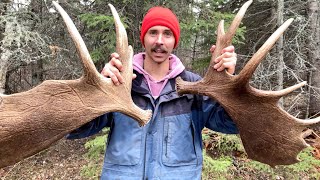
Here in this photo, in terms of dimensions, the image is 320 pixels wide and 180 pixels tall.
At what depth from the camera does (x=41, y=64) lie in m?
10.0

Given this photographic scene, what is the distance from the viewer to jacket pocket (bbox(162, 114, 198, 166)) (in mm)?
2471

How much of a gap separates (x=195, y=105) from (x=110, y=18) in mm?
4580

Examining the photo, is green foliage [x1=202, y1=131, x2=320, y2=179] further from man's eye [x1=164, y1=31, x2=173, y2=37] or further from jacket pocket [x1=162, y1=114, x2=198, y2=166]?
man's eye [x1=164, y1=31, x2=173, y2=37]

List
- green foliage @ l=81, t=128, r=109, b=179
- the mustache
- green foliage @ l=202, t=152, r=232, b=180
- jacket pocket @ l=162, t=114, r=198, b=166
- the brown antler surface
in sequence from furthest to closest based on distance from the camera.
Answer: green foliage @ l=81, t=128, r=109, b=179 < green foliage @ l=202, t=152, r=232, b=180 < the mustache < jacket pocket @ l=162, t=114, r=198, b=166 < the brown antler surface

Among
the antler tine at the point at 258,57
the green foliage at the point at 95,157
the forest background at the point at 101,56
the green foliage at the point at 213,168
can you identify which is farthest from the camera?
the forest background at the point at 101,56

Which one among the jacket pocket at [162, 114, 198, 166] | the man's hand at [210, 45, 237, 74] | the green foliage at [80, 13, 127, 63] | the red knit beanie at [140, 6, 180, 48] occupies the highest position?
the green foliage at [80, 13, 127, 63]

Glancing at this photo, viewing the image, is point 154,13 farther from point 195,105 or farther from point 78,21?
point 78,21

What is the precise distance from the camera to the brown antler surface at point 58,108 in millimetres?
2207

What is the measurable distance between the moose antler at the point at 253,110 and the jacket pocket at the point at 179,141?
234 millimetres

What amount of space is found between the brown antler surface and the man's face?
0.25 meters

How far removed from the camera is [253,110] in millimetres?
2562

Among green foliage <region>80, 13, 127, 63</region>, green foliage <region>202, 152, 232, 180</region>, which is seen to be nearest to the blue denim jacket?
green foliage <region>202, 152, 232, 180</region>

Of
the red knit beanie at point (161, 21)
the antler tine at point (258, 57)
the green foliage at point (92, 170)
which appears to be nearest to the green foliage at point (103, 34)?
the green foliage at point (92, 170)

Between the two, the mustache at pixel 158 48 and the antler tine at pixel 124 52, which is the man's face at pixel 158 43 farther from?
the antler tine at pixel 124 52
